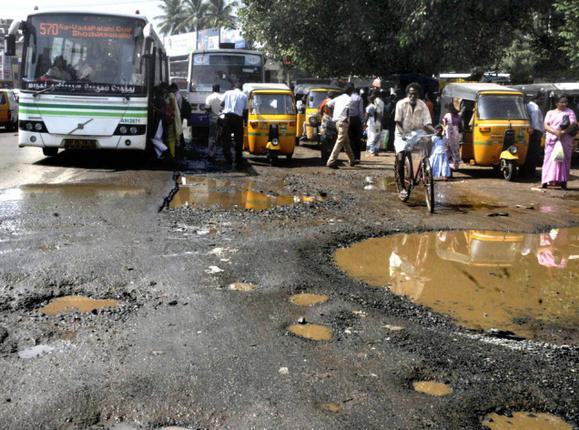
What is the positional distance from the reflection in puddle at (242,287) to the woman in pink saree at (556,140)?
8.03 m

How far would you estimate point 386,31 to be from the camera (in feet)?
70.6

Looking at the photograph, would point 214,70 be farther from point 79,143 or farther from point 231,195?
point 231,195

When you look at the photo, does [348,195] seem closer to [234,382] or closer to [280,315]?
[280,315]

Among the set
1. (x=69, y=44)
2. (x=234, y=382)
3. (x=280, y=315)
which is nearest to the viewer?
(x=234, y=382)

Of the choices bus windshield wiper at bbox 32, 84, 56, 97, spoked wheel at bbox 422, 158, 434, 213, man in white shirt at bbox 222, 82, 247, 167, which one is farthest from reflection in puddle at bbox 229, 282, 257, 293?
man in white shirt at bbox 222, 82, 247, 167

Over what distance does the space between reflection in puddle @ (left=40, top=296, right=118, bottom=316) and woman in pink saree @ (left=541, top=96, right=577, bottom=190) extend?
9.06 metres

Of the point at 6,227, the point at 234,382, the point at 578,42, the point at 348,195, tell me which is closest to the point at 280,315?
the point at 234,382

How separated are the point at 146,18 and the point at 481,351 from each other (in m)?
10.7

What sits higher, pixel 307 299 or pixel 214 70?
pixel 214 70

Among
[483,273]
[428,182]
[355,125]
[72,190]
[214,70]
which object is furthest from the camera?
[214,70]

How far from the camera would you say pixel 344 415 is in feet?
10.5

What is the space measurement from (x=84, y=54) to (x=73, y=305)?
8798 millimetres

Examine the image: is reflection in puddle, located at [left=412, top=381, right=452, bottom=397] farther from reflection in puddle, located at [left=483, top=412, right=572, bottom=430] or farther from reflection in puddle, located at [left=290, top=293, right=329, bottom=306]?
reflection in puddle, located at [left=290, top=293, right=329, bottom=306]

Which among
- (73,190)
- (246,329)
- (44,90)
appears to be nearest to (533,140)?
(73,190)
